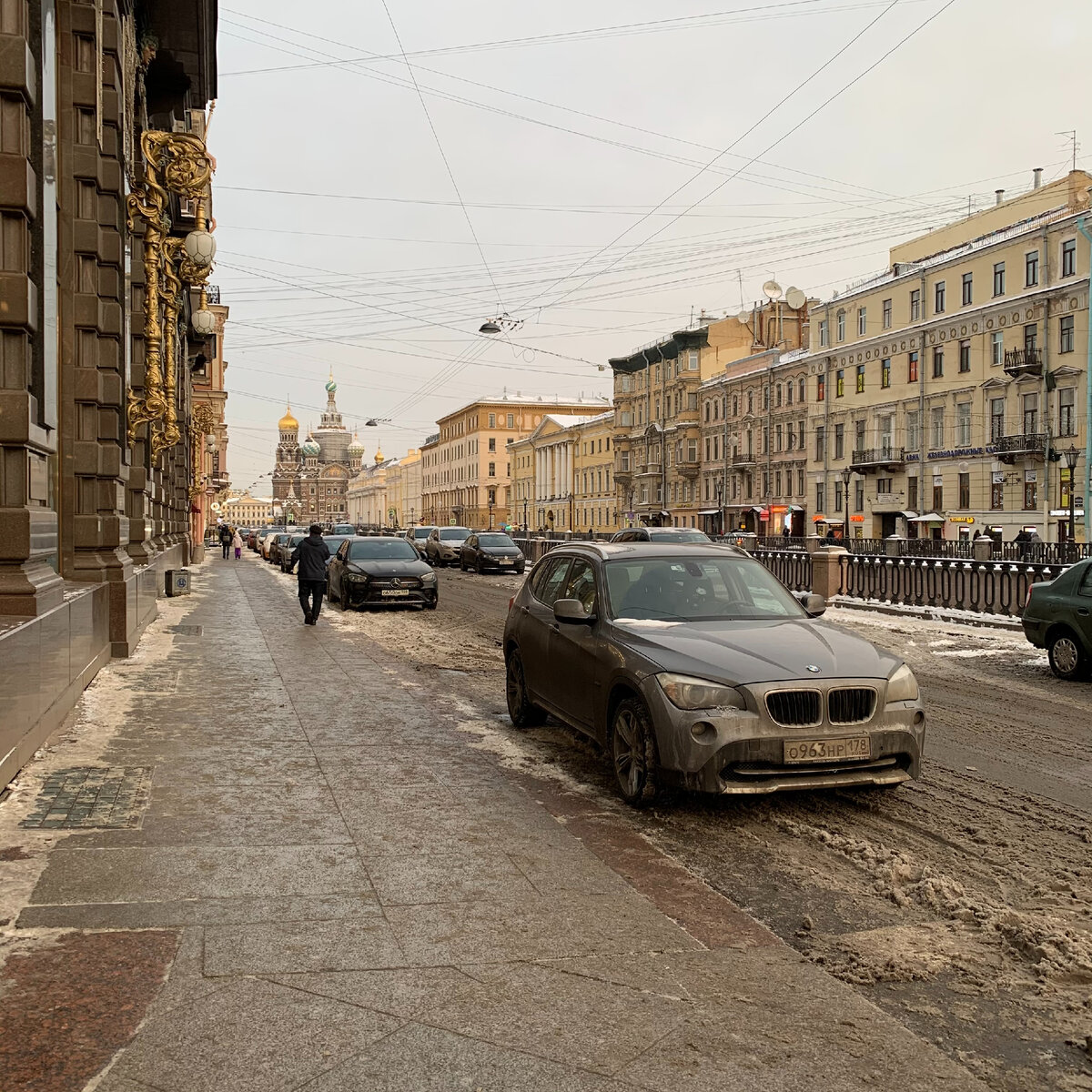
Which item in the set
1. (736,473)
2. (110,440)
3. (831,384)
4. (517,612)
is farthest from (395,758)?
(736,473)

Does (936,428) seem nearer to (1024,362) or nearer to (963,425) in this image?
(963,425)

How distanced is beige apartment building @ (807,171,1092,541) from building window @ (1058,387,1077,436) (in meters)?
0.06

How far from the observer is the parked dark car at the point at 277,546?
47.2 metres

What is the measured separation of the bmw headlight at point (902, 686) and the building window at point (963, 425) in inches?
1731

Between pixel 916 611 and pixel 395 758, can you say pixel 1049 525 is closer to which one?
pixel 916 611

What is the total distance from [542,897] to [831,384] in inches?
2258

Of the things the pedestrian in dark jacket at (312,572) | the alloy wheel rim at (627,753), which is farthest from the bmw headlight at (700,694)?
the pedestrian in dark jacket at (312,572)

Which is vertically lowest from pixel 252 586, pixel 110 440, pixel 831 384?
pixel 252 586

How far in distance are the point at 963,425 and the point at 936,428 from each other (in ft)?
7.28

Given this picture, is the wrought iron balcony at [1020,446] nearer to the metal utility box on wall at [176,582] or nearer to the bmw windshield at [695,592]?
the metal utility box on wall at [176,582]

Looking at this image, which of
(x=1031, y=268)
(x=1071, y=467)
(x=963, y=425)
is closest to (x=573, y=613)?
(x=1071, y=467)

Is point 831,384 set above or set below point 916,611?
above

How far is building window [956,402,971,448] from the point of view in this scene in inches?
1873

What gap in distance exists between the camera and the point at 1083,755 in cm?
817
